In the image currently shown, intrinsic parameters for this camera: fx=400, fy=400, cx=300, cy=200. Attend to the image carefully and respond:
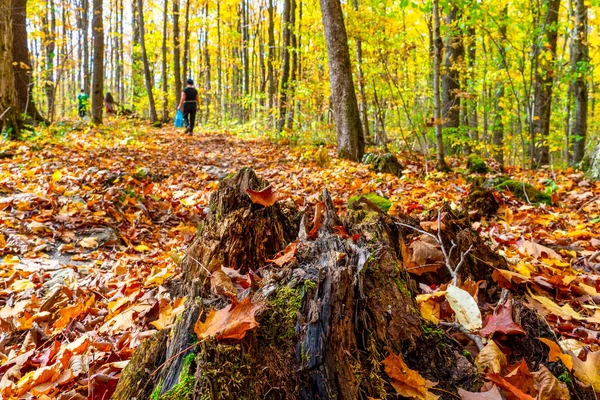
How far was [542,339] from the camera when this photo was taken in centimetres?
156

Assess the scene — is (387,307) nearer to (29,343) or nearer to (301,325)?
(301,325)

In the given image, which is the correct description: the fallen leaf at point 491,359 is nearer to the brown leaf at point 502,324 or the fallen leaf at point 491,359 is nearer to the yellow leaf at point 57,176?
the brown leaf at point 502,324

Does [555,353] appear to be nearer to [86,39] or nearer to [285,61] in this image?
[285,61]

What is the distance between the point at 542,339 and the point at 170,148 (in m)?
9.56

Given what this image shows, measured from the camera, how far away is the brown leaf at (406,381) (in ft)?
4.31

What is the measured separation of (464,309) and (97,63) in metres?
12.8

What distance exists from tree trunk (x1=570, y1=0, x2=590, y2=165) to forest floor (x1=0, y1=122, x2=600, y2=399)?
11.7ft

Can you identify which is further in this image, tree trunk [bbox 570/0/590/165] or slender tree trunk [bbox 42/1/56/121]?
slender tree trunk [bbox 42/1/56/121]

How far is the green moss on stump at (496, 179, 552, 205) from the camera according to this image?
489cm

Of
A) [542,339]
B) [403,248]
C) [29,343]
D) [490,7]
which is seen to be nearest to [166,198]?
[29,343]

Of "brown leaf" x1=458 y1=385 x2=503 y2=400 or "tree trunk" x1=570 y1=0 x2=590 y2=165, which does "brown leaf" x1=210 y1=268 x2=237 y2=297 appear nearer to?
"brown leaf" x1=458 y1=385 x2=503 y2=400

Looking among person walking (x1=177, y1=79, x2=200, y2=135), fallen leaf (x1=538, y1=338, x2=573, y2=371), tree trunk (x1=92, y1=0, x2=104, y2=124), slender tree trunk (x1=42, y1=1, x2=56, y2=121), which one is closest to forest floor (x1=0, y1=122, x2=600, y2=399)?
fallen leaf (x1=538, y1=338, x2=573, y2=371)

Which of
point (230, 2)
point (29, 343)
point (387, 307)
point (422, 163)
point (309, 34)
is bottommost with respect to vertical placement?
point (29, 343)

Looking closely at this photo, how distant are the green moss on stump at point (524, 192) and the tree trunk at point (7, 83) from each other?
8573 millimetres
